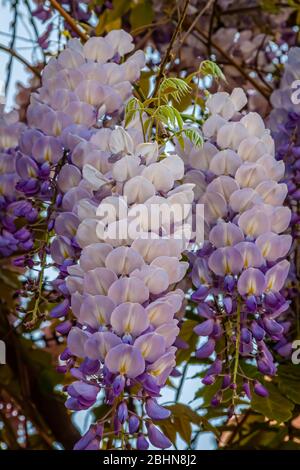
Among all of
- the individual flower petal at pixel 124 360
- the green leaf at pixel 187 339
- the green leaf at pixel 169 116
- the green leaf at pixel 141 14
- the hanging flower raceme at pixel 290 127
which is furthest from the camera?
the green leaf at pixel 141 14

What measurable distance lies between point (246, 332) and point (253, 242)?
7cm

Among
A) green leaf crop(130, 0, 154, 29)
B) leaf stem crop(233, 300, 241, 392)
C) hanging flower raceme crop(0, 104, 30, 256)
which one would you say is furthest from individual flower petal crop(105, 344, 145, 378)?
green leaf crop(130, 0, 154, 29)

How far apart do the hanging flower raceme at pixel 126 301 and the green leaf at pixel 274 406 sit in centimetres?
26

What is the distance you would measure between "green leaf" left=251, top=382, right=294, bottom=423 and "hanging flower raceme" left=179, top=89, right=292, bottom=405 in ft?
0.37

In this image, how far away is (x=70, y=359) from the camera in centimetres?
74

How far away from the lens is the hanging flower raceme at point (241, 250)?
77cm

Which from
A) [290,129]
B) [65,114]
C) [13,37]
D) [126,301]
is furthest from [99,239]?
[13,37]

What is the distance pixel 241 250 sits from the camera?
769 mm

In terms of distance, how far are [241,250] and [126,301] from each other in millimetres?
135

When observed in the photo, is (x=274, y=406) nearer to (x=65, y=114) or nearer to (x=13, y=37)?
(x=65, y=114)

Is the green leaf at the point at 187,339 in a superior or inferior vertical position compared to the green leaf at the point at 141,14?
inferior

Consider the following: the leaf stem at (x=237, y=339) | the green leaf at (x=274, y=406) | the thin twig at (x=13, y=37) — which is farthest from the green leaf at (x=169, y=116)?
the thin twig at (x=13, y=37)

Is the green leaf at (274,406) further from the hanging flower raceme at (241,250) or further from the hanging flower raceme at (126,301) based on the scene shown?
the hanging flower raceme at (126,301)
